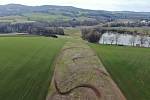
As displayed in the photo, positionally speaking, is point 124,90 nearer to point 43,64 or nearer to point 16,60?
point 43,64

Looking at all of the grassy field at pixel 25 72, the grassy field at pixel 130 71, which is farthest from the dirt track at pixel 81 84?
the grassy field at pixel 130 71

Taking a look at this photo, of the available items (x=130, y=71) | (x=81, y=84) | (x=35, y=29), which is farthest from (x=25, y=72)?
(x=35, y=29)

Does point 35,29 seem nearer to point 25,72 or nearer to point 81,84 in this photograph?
point 25,72

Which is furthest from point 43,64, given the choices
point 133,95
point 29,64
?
point 133,95

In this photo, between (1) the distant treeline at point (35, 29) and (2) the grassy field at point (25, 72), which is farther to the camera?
(1) the distant treeline at point (35, 29)

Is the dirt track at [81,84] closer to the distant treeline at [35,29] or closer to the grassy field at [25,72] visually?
the grassy field at [25,72]
